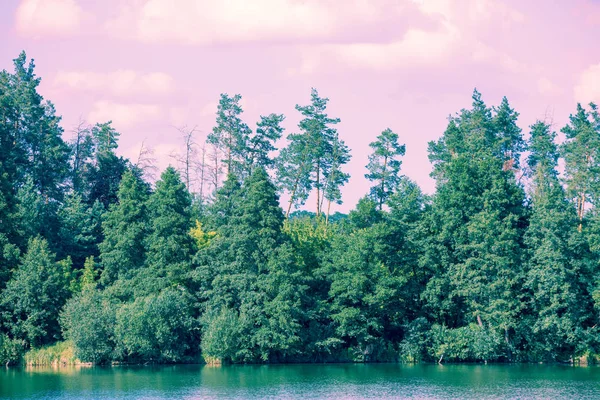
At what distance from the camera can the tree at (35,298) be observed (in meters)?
71.5

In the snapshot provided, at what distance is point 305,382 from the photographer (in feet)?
188

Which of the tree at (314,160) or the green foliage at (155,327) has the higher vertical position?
the tree at (314,160)

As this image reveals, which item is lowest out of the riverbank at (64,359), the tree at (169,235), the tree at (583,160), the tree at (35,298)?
the riverbank at (64,359)

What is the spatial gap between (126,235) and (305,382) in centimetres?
2543

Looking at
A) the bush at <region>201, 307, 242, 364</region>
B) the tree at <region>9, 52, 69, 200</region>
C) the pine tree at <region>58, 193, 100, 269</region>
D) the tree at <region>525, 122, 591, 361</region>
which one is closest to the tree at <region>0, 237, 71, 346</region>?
the pine tree at <region>58, 193, 100, 269</region>

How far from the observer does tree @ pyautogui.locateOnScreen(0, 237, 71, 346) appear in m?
71.5

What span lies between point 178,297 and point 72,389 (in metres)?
18.7

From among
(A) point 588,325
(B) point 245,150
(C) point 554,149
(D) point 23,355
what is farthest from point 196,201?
(A) point 588,325

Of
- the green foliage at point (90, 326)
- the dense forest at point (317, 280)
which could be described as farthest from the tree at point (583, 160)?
the green foliage at point (90, 326)

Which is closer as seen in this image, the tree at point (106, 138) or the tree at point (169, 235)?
the tree at point (169, 235)

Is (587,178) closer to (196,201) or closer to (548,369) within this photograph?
(548,369)

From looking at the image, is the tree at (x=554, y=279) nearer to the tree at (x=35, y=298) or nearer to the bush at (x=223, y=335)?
the bush at (x=223, y=335)

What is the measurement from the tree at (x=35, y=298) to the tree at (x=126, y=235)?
4437 mm

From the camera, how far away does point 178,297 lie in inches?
2822
